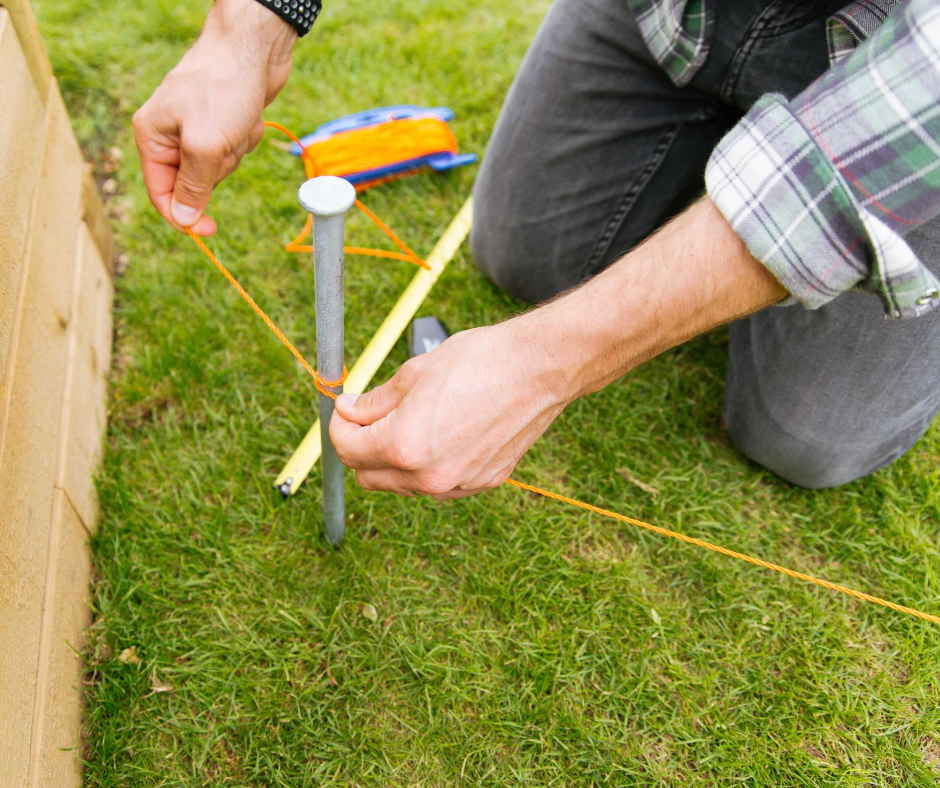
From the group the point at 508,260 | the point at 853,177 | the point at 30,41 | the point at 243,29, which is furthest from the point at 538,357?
the point at 30,41

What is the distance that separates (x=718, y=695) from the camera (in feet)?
4.92

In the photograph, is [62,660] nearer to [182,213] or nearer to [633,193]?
[182,213]

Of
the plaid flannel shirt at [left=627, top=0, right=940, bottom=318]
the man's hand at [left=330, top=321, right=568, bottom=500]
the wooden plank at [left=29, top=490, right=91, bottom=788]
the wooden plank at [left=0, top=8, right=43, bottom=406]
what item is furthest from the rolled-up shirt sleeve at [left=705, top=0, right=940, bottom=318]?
the wooden plank at [left=29, top=490, right=91, bottom=788]

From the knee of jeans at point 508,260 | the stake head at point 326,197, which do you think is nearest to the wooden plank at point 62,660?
the stake head at point 326,197

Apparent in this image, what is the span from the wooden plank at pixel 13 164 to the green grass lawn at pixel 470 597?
47 centimetres

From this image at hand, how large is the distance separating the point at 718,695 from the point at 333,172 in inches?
66.6

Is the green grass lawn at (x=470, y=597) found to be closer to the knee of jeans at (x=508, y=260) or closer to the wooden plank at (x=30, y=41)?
the knee of jeans at (x=508, y=260)

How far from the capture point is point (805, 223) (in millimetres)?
942

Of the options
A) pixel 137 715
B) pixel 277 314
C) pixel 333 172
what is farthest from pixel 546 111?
pixel 137 715

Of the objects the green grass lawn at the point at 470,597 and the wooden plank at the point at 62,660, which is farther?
the green grass lawn at the point at 470,597

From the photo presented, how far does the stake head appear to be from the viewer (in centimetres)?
90

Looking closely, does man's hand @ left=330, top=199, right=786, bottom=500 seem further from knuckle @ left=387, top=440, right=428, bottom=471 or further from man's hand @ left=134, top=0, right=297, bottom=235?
man's hand @ left=134, top=0, right=297, bottom=235

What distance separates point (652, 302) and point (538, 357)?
0.18m

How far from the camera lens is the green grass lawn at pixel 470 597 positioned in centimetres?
141
